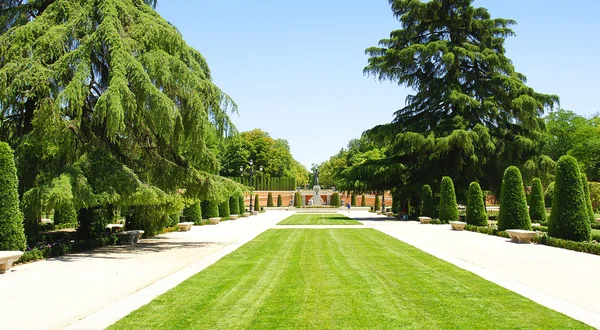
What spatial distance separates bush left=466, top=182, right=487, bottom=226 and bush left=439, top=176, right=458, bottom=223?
363cm

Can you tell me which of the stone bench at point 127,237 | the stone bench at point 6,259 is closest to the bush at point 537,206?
the stone bench at point 127,237

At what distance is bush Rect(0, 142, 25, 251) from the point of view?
10.7 m

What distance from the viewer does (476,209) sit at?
23.0 metres

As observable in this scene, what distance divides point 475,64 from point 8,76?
2886 cm

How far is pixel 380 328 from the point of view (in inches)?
213

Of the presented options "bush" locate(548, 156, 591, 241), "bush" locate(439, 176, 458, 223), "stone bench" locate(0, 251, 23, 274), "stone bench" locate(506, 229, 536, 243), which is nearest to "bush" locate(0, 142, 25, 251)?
"stone bench" locate(0, 251, 23, 274)

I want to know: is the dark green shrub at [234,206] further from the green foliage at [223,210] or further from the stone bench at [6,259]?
the stone bench at [6,259]

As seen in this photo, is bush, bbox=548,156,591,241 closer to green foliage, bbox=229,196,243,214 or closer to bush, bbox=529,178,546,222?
bush, bbox=529,178,546,222

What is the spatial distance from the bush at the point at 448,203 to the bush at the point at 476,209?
11.9ft

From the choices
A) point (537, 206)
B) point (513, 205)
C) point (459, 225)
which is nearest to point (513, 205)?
point (513, 205)

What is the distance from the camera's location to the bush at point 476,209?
22812 millimetres

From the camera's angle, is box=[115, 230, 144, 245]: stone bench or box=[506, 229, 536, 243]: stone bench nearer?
box=[506, 229, 536, 243]: stone bench

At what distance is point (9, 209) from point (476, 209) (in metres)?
19.0

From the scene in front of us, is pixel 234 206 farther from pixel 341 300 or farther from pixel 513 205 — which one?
pixel 341 300
